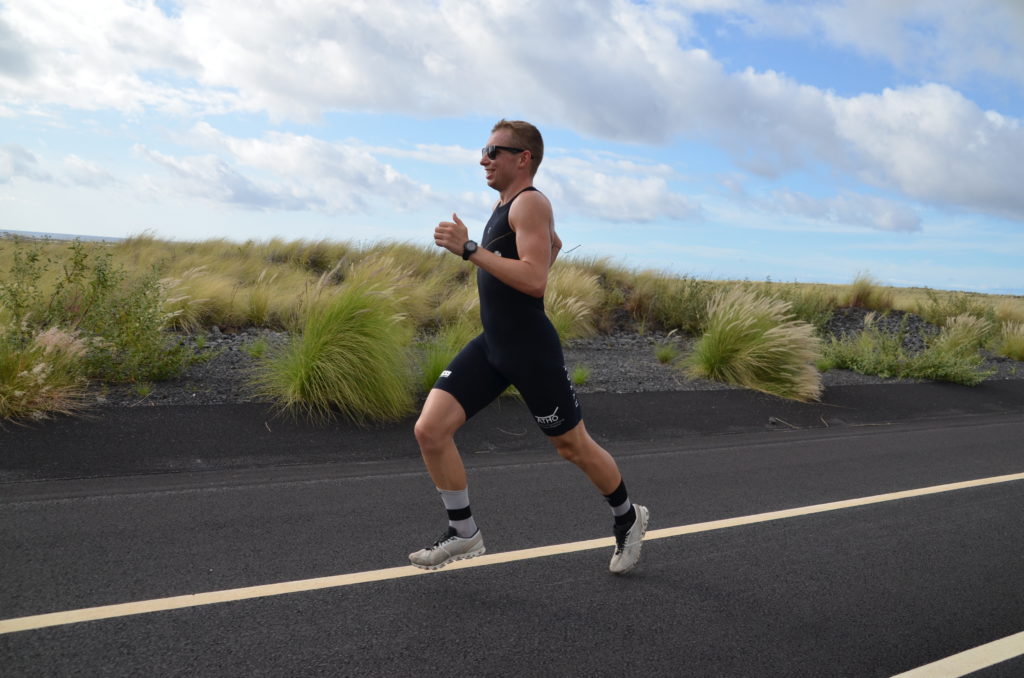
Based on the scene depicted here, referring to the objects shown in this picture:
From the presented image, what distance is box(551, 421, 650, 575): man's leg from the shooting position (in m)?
4.08

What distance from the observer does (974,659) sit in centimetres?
351

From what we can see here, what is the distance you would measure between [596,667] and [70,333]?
661cm

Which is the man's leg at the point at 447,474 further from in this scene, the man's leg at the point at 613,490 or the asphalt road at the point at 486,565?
the man's leg at the point at 613,490

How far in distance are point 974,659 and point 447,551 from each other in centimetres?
251

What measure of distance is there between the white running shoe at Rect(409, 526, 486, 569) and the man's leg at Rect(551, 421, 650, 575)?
0.66 m

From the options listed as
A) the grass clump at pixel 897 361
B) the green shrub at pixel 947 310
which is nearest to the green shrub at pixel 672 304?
the grass clump at pixel 897 361

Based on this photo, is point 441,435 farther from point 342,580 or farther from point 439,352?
point 439,352

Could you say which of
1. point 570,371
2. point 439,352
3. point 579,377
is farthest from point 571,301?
point 439,352

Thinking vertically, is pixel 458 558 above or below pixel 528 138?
below

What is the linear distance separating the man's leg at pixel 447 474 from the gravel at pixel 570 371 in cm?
422

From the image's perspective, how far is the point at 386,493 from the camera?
5.62 meters

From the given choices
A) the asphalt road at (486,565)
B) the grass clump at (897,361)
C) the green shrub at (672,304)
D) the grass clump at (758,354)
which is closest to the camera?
the asphalt road at (486,565)

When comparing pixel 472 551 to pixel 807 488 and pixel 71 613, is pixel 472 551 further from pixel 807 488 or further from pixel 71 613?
pixel 807 488

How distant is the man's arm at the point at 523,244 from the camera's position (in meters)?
3.60
